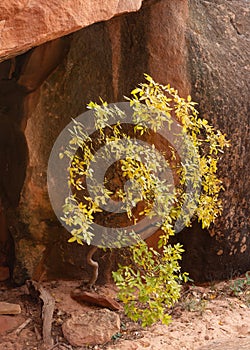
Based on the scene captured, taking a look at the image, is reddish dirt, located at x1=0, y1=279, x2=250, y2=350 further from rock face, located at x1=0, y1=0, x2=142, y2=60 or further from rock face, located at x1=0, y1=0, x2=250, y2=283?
rock face, located at x1=0, y1=0, x2=142, y2=60

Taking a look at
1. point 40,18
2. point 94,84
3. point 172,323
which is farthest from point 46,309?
point 40,18

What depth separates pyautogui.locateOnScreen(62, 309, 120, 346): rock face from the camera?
4.25 metres

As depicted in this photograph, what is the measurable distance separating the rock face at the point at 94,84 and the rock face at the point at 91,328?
1.01 metres

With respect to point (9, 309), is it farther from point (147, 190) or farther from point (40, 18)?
point (40, 18)

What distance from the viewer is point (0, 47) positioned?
284 centimetres

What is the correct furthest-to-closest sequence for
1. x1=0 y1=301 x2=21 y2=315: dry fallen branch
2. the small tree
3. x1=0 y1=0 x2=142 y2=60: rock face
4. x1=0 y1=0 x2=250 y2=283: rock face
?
x1=0 y1=0 x2=250 y2=283: rock face, x1=0 y1=301 x2=21 y2=315: dry fallen branch, the small tree, x1=0 y1=0 x2=142 y2=60: rock face

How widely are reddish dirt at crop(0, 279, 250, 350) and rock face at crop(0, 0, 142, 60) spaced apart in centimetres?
Result: 235

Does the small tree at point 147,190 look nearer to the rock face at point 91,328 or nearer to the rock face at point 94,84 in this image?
the rock face at point 91,328

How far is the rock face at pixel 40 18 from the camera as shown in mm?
2832

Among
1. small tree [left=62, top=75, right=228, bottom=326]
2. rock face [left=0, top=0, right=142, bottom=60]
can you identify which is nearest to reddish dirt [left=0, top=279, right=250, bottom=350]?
small tree [left=62, top=75, right=228, bottom=326]

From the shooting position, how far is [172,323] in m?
4.69

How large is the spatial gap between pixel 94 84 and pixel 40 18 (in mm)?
2140

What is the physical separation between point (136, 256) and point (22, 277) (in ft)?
5.16

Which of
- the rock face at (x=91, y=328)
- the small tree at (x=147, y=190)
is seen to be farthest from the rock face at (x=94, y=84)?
the rock face at (x=91, y=328)
